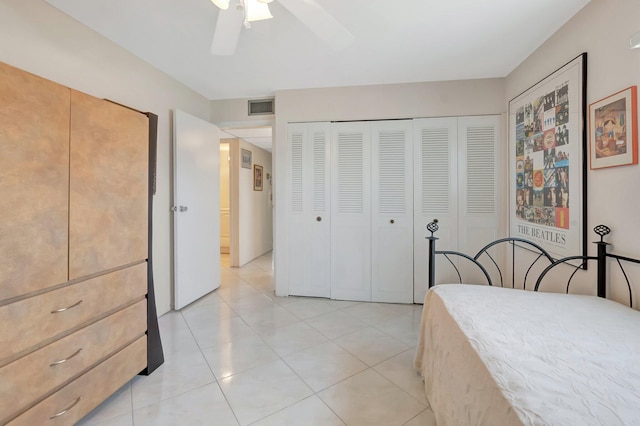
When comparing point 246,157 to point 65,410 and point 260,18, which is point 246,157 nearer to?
point 260,18

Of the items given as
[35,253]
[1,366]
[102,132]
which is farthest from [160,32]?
[1,366]

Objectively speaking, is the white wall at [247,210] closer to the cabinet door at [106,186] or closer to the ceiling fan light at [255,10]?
the cabinet door at [106,186]

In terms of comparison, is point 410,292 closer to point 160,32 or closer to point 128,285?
point 128,285

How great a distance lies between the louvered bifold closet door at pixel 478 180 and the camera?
9.73 feet

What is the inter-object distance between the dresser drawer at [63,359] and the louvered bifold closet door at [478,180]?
3025mm

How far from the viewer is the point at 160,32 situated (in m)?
2.14

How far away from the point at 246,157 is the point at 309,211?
239 cm

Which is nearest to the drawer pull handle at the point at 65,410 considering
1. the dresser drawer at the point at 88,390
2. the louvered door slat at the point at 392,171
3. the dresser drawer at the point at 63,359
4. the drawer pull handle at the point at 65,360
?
the dresser drawer at the point at 88,390

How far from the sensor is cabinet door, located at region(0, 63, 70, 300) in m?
1.16

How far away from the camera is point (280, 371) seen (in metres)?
1.94

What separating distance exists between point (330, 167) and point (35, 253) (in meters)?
2.52

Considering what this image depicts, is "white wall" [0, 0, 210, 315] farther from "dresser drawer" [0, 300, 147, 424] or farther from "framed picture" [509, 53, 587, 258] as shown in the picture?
"framed picture" [509, 53, 587, 258]

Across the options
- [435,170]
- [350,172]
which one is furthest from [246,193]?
[435,170]

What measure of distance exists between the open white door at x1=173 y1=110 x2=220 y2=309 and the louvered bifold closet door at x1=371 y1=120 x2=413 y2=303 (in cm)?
193
